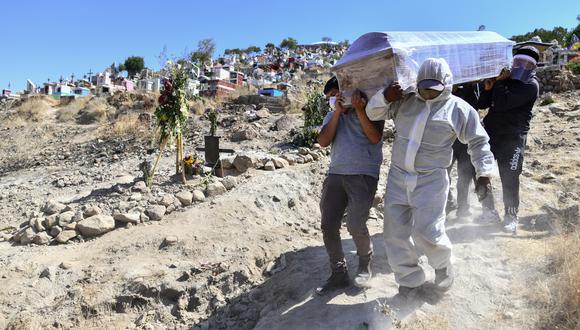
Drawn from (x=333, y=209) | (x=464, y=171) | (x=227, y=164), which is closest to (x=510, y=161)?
(x=464, y=171)

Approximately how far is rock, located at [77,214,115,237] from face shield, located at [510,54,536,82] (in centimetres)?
463

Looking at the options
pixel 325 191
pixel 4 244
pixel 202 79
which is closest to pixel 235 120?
pixel 4 244

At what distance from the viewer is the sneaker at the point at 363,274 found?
3438 mm

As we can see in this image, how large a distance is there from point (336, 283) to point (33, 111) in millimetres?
20552

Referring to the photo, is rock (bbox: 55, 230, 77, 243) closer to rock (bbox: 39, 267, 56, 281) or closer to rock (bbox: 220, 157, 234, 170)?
rock (bbox: 39, 267, 56, 281)

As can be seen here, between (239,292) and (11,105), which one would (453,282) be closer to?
(239,292)

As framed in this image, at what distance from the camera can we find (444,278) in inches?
127

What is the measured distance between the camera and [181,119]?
759 cm

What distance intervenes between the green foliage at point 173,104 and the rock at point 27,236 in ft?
8.31

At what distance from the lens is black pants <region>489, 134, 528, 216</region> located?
4465 millimetres

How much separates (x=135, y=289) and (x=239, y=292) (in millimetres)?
986

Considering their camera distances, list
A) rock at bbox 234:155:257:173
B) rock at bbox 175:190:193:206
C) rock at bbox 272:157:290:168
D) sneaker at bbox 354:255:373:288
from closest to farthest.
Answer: sneaker at bbox 354:255:373:288, rock at bbox 175:190:193:206, rock at bbox 234:155:257:173, rock at bbox 272:157:290:168

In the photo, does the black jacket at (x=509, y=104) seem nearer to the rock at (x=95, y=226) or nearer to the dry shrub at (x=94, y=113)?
the rock at (x=95, y=226)

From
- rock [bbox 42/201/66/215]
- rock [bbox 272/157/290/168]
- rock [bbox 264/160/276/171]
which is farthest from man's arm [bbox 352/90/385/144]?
rock [bbox 42/201/66/215]
